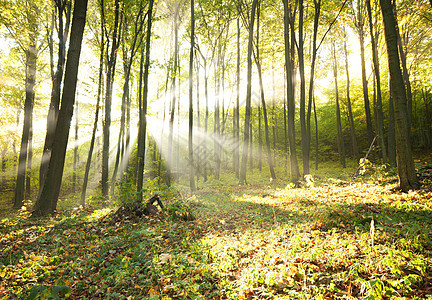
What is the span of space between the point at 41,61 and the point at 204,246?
17098 millimetres

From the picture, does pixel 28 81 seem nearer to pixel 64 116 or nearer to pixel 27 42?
pixel 27 42

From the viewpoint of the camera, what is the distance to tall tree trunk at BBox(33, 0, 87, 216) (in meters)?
6.26

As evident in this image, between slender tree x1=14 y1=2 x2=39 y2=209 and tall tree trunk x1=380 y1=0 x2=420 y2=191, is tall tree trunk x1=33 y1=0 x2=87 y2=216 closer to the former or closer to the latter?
slender tree x1=14 y1=2 x2=39 y2=209

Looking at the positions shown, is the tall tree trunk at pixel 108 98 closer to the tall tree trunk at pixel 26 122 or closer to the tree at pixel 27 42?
the tree at pixel 27 42

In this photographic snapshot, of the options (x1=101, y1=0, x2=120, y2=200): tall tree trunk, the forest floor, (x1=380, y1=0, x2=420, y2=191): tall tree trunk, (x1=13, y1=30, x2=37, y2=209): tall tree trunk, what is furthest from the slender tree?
(x1=380, y1=0, x2=420, y2=191): tall tree trunk

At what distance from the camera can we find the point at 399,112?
19.8 feet

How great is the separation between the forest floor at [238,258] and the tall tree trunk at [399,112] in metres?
0.49

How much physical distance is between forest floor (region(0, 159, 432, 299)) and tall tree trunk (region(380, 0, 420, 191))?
1.62 ft

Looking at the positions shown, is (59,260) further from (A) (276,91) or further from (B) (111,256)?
(A) (276,91)

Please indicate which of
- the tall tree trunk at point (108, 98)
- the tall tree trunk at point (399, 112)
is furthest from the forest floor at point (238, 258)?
the tall tree trunk at point (108, 98)

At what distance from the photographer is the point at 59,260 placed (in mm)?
3760

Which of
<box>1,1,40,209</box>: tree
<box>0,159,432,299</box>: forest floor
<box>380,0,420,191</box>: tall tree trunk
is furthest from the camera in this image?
<box>1,1,40,209</box>: tree

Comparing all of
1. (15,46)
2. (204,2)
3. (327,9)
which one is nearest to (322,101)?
(327,9)

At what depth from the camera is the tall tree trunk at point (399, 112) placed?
5.91 metres
